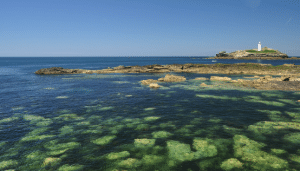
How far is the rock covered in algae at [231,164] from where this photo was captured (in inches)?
473

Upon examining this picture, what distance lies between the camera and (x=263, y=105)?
26812 millimetres

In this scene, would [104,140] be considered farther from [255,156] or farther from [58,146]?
[255,156]

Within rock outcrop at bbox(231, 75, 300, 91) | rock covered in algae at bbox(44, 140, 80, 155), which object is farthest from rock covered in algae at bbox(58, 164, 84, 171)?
rock outcrop at bbox(231, 75, 300, 91)

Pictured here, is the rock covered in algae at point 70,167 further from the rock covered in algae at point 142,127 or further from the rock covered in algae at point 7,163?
the rock covered in algae at point 142,127

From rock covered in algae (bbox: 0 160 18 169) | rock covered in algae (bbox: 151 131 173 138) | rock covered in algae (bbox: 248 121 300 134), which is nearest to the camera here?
rock covered in algae (bbox: 0 160 18 169)

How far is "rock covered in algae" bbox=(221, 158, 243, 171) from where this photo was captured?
473 inches

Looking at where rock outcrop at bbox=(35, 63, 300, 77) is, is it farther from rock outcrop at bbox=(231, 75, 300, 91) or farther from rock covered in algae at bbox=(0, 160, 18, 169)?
rock covered in algae at bbox=(0, 160, 18, 169)

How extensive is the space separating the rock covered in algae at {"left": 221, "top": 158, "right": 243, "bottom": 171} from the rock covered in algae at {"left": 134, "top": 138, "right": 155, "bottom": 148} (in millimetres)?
6119

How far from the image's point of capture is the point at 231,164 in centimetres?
1235

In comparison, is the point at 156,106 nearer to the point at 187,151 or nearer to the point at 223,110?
the point at 223,110

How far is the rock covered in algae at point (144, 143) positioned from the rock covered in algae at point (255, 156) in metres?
7.19

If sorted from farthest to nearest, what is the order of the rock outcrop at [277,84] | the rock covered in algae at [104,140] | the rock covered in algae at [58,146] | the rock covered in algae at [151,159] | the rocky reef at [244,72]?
the rocky reef at [244,72]
the rock outcrop at [277,84]
the rock covered in algae at [104,140]
the rock covered in algae at [58,146]
the rock covered in algae at [151,159]

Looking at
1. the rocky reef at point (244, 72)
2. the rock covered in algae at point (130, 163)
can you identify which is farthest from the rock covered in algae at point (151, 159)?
the rocky reef at point (244, 72)

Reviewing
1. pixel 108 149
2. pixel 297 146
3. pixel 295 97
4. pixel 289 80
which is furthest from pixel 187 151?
pixel 289 80
